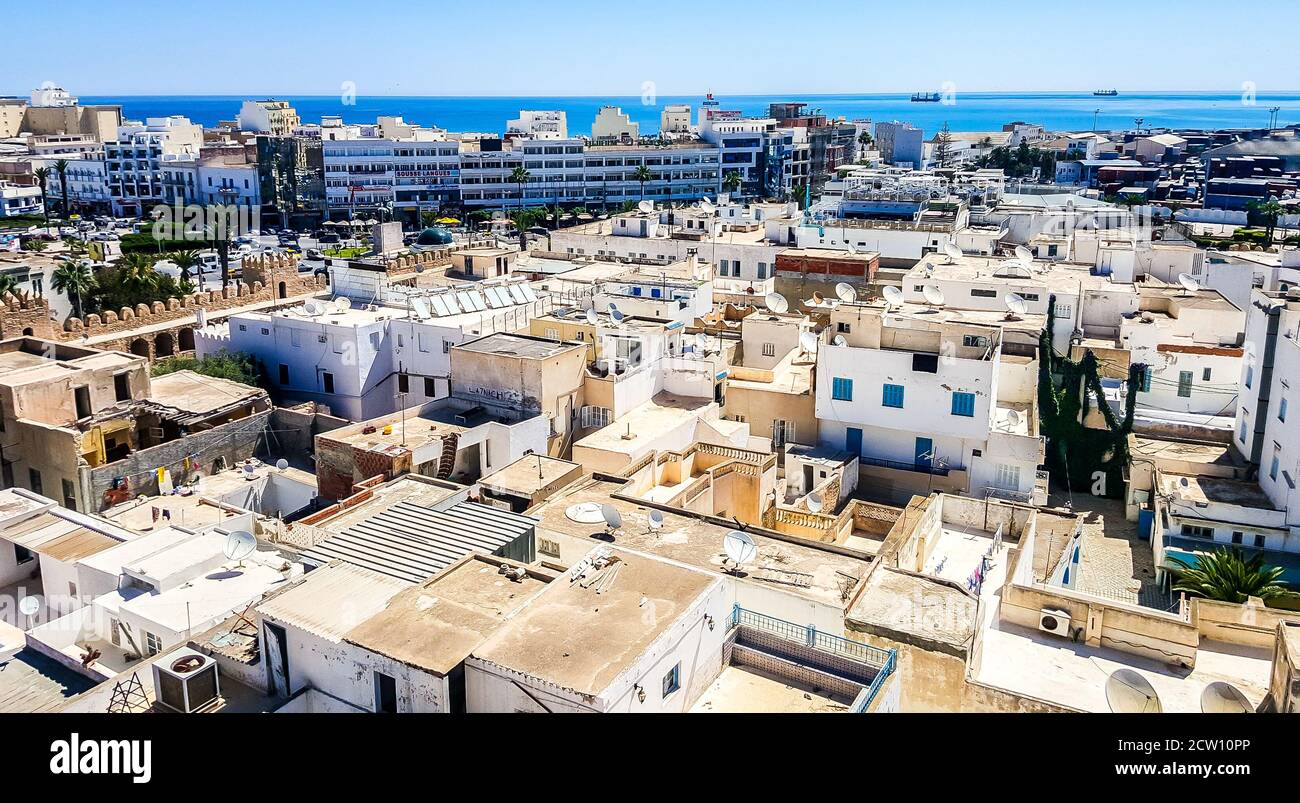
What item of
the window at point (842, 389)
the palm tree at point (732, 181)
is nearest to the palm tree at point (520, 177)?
the palm tree at point (732, 181)

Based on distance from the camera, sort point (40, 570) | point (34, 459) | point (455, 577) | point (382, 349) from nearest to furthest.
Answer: point (455, 577), point (40, 570), point (34, 459), point (382, 349)

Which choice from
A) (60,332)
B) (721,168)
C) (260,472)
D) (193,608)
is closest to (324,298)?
(60,332)

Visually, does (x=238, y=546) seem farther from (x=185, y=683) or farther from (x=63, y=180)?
(x=63, y=180)

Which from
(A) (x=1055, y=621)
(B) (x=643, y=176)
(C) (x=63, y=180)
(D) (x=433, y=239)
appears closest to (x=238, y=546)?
(A) (x=1055, y=621)

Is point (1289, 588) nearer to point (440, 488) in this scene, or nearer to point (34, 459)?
point (440, 488)

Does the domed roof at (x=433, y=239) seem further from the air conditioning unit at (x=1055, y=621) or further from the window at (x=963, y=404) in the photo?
the air conditioning unit at (x=1055, y=621)

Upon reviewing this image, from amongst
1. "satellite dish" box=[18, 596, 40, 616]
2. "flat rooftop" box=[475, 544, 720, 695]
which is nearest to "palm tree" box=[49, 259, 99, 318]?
"satellite dish" box=[18, 596, 40, 616]
